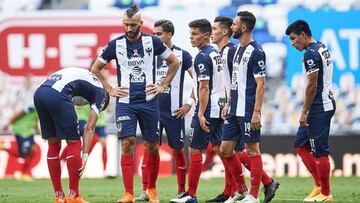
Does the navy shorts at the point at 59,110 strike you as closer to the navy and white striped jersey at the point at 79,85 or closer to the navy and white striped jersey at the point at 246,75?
the navy and white striped jersey at the point at 79,85

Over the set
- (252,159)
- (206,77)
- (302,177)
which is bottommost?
(302,177)

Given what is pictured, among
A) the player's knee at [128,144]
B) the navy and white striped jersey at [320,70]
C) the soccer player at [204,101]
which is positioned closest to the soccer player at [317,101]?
the navy and white striped jersey at [320,70]

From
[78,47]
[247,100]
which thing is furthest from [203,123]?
[78,47]

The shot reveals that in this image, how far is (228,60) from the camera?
13781mm

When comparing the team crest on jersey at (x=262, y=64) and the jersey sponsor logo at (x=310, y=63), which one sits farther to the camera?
the jersey sponsor logo at (x=310, y=63)

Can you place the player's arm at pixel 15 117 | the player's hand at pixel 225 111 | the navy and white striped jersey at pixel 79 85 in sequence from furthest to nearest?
the player's arm at pixel 15 117, the player's hand at pixel 225 111, the navy and white striped jersey at pixel 79 85

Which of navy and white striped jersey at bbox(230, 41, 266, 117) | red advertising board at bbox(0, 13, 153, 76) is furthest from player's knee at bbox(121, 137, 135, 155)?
red advertising board at bbox(0, 13, 153, 76)

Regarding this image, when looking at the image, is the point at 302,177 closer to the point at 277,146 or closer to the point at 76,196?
the point at 277,146

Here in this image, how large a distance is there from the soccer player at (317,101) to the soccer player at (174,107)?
5.85ft

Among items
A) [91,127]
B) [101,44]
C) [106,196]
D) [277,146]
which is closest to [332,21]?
[277,146]

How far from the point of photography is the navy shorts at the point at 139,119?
505 inches

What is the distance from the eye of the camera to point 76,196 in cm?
1266

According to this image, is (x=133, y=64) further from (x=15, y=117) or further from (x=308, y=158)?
(x=15, y=117)

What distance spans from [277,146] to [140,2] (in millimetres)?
4858
